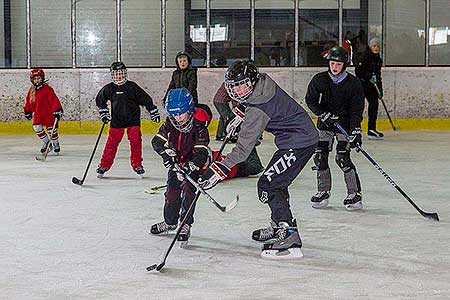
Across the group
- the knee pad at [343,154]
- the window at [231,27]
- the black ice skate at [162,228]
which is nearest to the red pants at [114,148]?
the knee pad at [343,154]

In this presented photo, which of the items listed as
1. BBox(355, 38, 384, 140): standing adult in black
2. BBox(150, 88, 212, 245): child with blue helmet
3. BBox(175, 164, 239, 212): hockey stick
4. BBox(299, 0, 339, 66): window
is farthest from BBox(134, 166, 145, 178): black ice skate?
BBox(299, 0, 339, 66): window

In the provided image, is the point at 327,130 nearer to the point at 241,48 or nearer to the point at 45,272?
the point at 45,272

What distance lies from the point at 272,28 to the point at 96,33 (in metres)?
2.73

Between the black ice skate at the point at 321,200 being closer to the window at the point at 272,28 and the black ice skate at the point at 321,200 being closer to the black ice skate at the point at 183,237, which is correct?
the black ice skate at the point at 183,237

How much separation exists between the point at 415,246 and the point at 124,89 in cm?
388

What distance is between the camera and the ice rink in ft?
13.2

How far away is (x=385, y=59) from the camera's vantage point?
1366cm

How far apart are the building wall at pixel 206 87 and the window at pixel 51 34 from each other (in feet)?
0.80

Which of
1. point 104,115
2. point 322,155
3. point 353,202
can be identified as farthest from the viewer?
point 104,115

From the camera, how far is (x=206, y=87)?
13297mm

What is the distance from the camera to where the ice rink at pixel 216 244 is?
402cm

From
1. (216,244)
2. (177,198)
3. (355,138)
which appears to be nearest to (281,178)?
(216,244)

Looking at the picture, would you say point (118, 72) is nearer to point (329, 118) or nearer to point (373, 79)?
point (329, 118)

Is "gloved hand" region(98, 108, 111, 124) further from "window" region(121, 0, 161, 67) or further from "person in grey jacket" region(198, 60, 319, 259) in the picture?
"window" region(121, 0, 161, 67)
